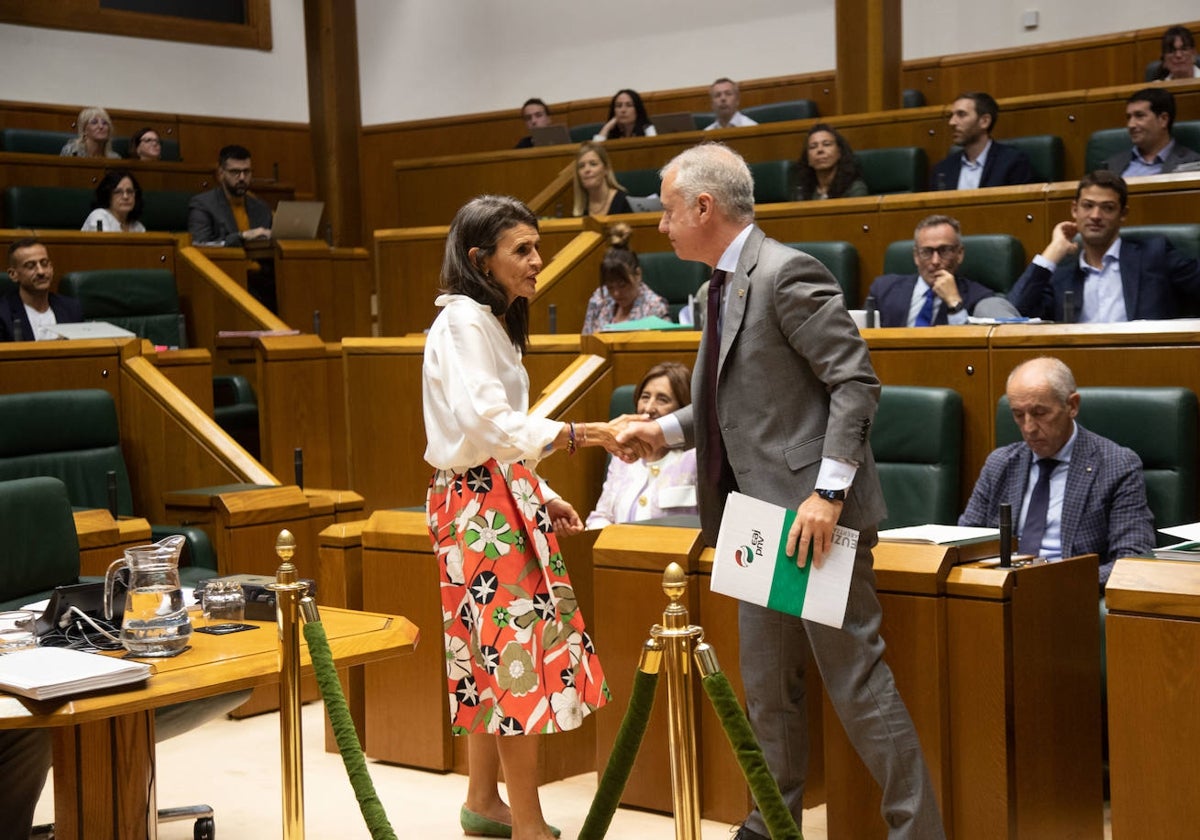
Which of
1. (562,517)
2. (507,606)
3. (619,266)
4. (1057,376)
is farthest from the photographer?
(619,266)

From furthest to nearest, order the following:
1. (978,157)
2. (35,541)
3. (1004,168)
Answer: (978,157)
(1004,168)
(35,541)

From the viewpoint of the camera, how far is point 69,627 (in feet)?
6.69

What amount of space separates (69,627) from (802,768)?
1252 millimetres

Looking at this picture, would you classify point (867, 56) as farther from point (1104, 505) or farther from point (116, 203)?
point (1104, 505)

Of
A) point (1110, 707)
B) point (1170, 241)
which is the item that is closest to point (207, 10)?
point (1170, 241)

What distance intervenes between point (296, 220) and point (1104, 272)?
3902 millimetres

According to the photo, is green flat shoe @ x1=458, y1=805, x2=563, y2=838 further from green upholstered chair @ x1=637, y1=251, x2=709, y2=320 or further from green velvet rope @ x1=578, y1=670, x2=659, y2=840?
green upholstered chair @ x1=637, y1=251, x2=709, y2=320

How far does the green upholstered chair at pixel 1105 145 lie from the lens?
543 cm

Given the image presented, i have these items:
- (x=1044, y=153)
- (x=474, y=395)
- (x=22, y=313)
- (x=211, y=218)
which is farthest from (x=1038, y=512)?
(x=211, y=218)

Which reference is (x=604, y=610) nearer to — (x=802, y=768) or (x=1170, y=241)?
(x=802, y=768)

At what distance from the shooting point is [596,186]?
604 cm

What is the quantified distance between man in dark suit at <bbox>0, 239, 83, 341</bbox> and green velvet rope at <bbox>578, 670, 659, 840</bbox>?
4.11 meters

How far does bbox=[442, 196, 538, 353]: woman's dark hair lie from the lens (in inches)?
102

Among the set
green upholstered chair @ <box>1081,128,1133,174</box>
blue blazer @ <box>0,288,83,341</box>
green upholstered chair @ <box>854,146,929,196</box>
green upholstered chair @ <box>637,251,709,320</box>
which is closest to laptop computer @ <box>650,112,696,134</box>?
green upholstered chair @ <box>854,146,929,196</box>
